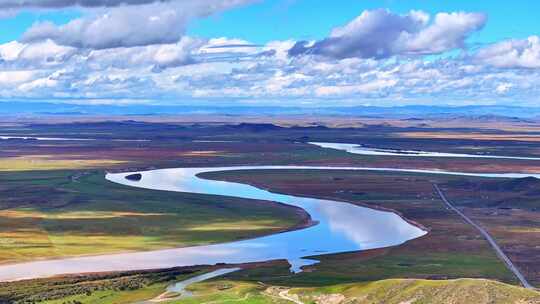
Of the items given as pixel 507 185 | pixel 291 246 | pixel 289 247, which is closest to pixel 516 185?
pixel 507 185

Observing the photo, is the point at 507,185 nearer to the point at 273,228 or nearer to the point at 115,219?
the point at 273,228

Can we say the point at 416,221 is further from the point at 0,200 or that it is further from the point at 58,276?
the point at 0,200

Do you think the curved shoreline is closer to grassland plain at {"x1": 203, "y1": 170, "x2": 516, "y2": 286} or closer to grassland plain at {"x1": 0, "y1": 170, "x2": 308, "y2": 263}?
grassland plain at {"x1": 203, "y1": 170, "x2": 516, "y2": 286}

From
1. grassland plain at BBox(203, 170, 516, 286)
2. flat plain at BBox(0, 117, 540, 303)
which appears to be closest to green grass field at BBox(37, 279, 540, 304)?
flat plain at BBox(0, 117, 540, 303)

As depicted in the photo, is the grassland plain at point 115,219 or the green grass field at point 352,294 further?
the grassland plain at point 115,219

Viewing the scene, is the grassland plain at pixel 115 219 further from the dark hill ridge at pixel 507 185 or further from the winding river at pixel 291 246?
the dark hill ridge at pixel 507 185

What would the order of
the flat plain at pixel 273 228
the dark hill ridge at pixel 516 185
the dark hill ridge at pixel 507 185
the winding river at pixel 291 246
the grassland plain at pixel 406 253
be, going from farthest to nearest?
the dark hill ridge at pixel 507 185 → the dark hill ridge at pixel 516 185 → the winding river at pixel 291 246 → the grassland plain at pixel 406 253 → the flat plain at pixel 273 228

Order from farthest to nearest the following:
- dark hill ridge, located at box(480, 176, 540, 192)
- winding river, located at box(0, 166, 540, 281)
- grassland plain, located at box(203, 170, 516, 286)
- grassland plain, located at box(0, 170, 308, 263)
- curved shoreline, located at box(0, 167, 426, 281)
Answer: dark hill ridge, located at box(480, 176, 540, 192), grassland plain, located at box(0, 170, 308, 263), winding river, located at box(0, 166, 540, 281), curved shoreline, located at box(0, 167, 426, 281), grassland plain, located at box(203, 170, 516, 286)

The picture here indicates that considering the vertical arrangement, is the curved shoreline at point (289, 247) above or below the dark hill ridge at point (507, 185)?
below

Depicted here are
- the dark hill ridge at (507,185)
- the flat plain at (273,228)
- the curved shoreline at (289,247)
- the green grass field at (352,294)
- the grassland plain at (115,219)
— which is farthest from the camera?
the dark hill ridge at (507,185)

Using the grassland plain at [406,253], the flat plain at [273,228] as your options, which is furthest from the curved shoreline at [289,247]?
the grassland plain at [406,253]
